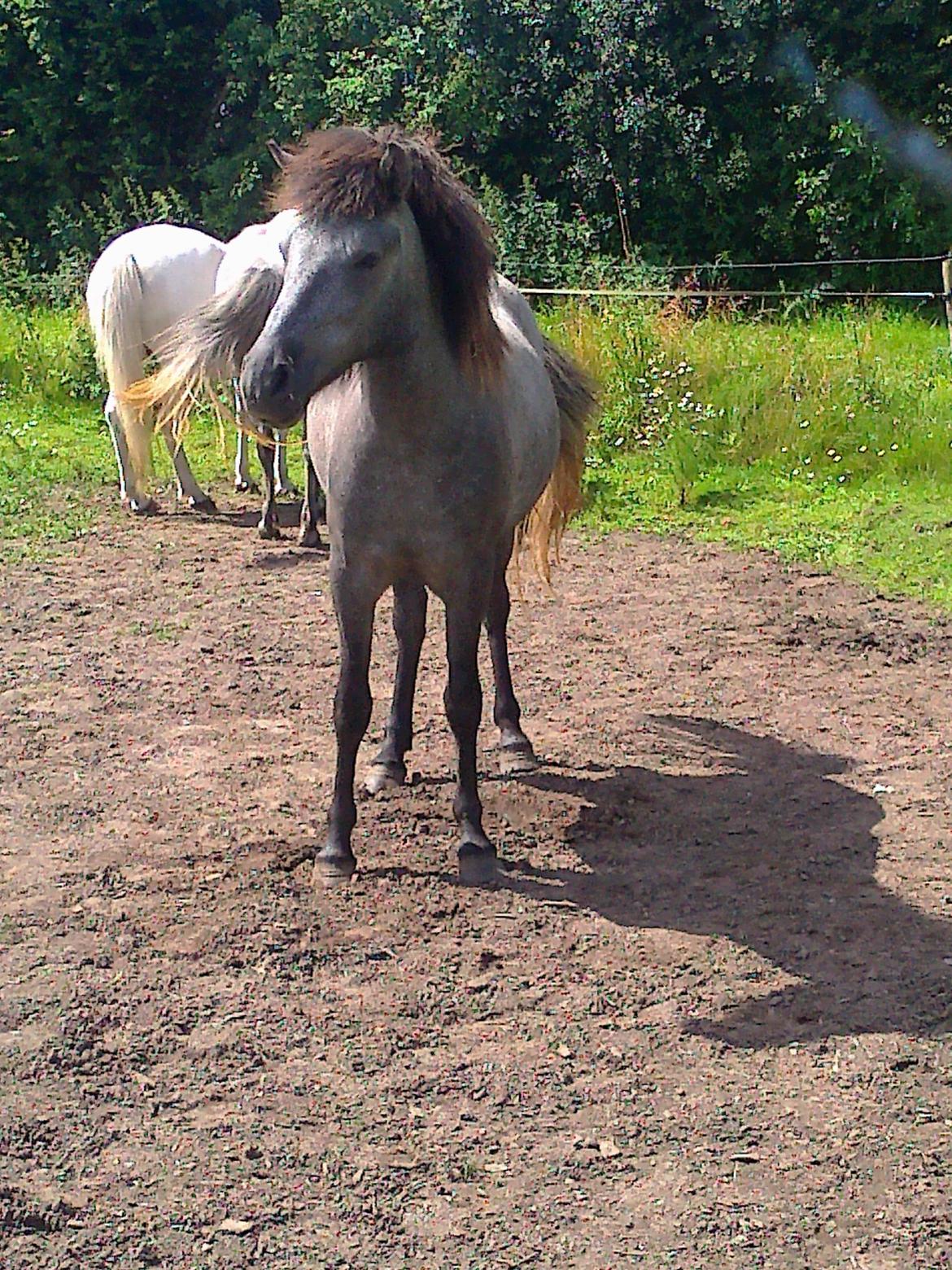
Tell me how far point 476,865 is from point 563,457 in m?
1.87

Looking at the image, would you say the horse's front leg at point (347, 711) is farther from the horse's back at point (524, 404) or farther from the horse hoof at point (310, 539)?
the horse hoof at point (310, 539)

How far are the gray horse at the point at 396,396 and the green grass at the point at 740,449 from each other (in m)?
3.28

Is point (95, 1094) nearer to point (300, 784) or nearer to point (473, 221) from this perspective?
point (300, 784)

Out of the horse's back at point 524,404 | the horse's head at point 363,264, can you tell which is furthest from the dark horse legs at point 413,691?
the horse's head at point 363,264

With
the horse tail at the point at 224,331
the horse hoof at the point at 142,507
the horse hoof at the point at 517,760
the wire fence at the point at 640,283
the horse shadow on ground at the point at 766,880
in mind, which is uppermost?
the wire fence at the point at 640,283

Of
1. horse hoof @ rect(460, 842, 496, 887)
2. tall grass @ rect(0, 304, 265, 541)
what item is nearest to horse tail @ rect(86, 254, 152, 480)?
tall grass @ rect(0, 304, 265, 541)

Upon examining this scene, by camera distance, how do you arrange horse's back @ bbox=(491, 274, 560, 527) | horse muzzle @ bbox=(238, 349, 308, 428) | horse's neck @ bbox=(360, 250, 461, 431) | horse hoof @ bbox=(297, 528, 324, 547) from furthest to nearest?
horse hoof @ bbox=(297, 528, 324, 547) < horse's back @ bbox=(491, 274, 560, 527) < horse's neck @ bbox=(360, 250, 461, 431) < horse muzzle @ bbox=(238, 349, 308, 428)

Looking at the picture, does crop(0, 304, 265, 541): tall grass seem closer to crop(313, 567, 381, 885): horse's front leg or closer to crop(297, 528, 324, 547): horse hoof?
crop(297, 528, 324, 547): horse hoof

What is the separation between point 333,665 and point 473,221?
8.63 feet

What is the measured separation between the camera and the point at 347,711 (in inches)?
160

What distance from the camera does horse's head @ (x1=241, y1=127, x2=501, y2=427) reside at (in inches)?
130

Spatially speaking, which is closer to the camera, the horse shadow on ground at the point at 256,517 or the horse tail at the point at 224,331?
the horse tail at the point at 224,331

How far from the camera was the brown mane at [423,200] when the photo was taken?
3.43m

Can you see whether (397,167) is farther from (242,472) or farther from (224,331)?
(242,472)
